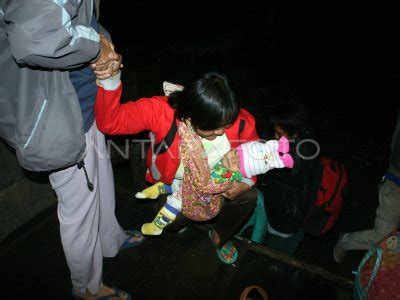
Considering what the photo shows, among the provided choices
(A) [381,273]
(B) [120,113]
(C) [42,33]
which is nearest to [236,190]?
(B) [120,113]

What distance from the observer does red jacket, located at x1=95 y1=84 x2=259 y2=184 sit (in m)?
1.82

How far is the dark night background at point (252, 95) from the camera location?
279 cm

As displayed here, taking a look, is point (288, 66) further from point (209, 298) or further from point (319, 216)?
point (209, 298)

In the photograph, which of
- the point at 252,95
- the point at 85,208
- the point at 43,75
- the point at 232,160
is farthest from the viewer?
the point at 252,95

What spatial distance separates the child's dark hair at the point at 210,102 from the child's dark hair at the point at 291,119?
0.74m

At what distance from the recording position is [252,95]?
6902 mm

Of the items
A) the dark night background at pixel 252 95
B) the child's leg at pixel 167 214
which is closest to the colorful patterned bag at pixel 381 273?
the dark night background at pixel 252 95

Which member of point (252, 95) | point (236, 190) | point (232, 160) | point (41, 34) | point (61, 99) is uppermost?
point (41, 34)

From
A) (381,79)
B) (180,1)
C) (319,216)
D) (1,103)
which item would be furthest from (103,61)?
(180,1)

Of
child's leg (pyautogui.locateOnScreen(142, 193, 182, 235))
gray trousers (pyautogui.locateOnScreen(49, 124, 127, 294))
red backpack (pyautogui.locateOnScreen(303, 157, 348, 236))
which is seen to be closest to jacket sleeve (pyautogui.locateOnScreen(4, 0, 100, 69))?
gray trousers (pyautogui.locateOnScreen(49, 124, 127, 294))

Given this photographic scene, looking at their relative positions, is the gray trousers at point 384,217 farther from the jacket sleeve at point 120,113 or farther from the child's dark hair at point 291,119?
the jacket sleeve at point 120,113

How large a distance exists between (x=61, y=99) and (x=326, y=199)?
2.31 meters

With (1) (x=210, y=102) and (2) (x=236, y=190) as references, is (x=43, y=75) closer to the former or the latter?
(1) (x=210, y=102)

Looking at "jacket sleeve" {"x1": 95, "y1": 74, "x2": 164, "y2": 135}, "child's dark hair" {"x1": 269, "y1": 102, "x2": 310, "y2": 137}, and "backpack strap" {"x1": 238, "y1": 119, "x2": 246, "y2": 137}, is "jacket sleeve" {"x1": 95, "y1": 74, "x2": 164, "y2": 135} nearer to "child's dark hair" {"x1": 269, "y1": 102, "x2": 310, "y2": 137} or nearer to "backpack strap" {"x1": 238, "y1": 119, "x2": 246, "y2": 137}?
"backpack strap" {"x1": 238, "y1": 119, "x2": 246, "y2": 137}
